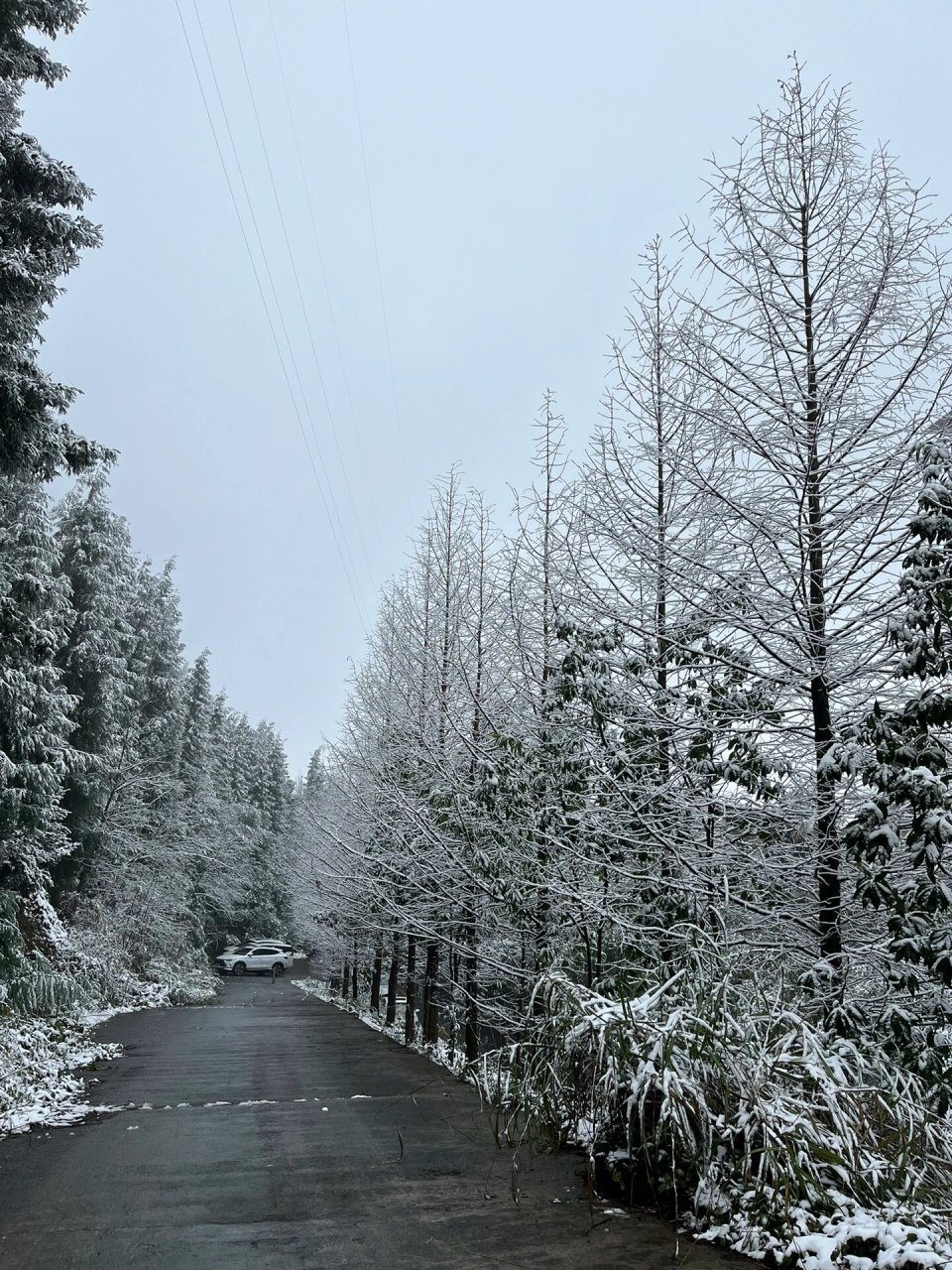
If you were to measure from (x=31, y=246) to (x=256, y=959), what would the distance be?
47070 mm

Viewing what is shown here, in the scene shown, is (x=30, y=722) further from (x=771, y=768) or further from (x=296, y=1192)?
(x=771, y=768)

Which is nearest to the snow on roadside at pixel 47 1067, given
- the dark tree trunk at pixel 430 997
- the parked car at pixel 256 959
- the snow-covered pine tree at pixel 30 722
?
the snow-covered pine tree at pixel 30 722

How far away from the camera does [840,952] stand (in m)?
5.79

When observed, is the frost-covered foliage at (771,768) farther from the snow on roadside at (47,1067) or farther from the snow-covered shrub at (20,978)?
the snow-covered shrub at (20,978)

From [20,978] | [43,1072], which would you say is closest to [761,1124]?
[43,1072]

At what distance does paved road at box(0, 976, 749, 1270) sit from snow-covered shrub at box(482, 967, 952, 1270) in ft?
1.10

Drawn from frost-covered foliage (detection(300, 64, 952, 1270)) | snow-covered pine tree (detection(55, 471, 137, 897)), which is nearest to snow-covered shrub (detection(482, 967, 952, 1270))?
frost-covered foliage (detection(300, 64, 952, 1270))

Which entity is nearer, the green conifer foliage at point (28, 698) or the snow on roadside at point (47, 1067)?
the snow on roadside at point (47, 1067)

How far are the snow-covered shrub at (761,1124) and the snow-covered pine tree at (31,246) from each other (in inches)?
376

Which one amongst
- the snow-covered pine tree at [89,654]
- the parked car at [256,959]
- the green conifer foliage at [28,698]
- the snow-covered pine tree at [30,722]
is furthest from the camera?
the parked car at [256,959]

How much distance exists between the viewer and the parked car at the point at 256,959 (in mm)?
50781

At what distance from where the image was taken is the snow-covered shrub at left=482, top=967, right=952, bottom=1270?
4.36 metres

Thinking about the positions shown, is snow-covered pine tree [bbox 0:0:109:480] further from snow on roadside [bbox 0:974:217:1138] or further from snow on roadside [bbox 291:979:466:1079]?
snow on roadside [bbox 291:979:466:1079]

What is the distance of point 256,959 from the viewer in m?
52.4
